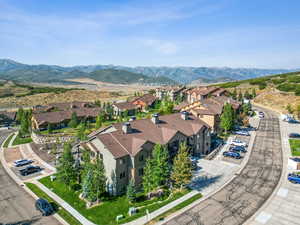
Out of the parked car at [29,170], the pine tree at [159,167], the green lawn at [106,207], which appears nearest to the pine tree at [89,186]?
the green lawn at [106,207]

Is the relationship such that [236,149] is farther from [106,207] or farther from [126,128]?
[106,207]

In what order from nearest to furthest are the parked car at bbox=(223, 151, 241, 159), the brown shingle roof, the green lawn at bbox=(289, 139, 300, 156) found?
the brown shingle roof, the parked car at bbox=(223, 151, 241, 159), the green lawn at bbox=(289, 139, 300, 156)

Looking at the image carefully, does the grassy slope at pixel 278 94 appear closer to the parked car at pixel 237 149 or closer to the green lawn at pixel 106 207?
the parked car at pixel 237 149

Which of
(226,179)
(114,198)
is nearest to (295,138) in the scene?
(226,179)

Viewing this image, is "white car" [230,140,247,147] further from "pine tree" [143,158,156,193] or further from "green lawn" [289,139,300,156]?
"pine tree" [143,158,156,193]

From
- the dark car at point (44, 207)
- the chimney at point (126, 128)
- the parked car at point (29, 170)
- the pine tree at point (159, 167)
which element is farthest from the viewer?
the parked car at point (29, 170)

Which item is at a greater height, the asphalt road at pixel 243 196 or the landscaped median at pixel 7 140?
the asphalt road at pixel 243 196

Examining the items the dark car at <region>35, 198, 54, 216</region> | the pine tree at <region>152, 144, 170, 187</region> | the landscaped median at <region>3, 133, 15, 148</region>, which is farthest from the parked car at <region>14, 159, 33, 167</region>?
the pine tree at <region>152, 144, 170, 187</region>
